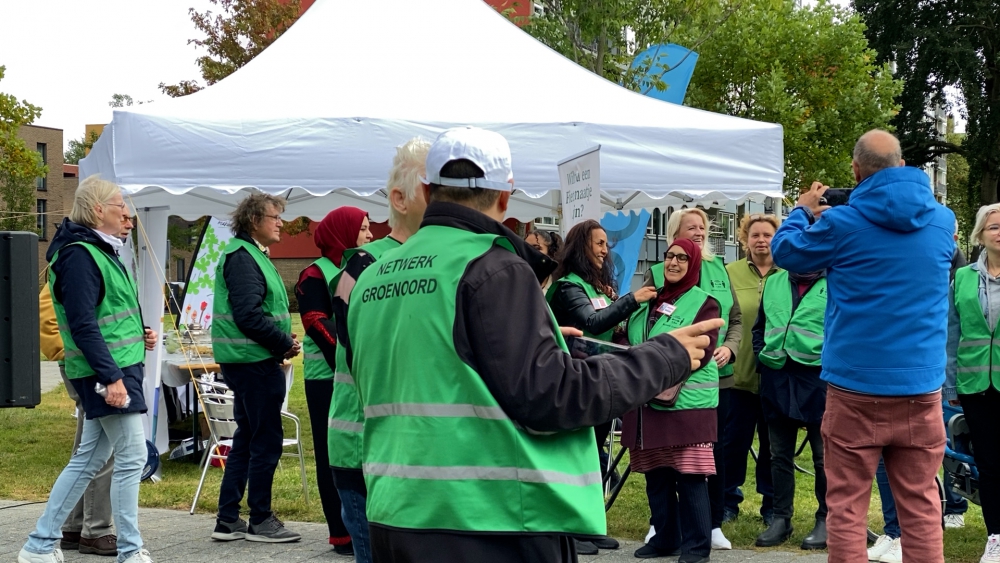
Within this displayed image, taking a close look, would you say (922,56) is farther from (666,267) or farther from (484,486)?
(484,486)

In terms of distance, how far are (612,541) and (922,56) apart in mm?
32049

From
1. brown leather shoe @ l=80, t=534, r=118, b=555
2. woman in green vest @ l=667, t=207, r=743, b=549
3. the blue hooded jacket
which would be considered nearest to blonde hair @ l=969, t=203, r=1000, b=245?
woman in green vest @ l=667, t=207, r=743, b=549

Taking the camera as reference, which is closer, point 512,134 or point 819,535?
point 819,535

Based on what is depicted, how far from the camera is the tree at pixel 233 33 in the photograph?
24.1 meters

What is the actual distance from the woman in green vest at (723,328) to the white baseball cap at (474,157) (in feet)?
11.4

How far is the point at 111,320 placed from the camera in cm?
505

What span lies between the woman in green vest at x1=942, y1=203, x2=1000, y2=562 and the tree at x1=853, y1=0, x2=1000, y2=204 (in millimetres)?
30272

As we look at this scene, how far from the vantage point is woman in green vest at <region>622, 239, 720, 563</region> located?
536 centimetres

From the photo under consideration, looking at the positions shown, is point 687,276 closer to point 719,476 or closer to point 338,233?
point 719,476

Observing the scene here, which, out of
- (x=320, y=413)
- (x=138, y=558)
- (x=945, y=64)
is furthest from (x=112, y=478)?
(x=945, y=64)

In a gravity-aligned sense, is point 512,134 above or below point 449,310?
above

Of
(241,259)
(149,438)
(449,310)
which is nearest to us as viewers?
(449,310)

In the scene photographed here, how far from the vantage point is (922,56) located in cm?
3384

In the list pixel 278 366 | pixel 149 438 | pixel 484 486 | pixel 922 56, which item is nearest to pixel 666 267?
pixel 278 366
